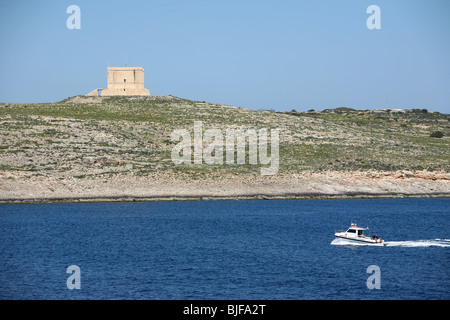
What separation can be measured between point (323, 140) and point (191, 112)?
102 feet

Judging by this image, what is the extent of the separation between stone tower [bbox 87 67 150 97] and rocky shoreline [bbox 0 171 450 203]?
51.2 meters

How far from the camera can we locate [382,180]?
104375mm

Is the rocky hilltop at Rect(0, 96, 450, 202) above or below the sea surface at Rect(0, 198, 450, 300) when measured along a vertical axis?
above

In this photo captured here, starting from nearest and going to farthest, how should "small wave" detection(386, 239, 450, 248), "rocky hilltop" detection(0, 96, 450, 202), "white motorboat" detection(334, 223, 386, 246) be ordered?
"small wave" detection(386, 239, 450, 248) < "white motorboat" detection(334, 223, 386, 246) < "rocky hilltop" detection(0, 96, 450, 202)

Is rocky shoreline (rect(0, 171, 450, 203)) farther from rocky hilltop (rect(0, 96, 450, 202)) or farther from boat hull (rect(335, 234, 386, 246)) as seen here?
boat hull (rect(335, 234, 386, 246))

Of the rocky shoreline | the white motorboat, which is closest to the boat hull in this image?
the white motorboat

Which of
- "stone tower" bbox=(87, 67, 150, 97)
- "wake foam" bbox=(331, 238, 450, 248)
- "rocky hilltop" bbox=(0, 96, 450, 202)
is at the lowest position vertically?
"wake foam" bbox=(331, 238, 450, 248)

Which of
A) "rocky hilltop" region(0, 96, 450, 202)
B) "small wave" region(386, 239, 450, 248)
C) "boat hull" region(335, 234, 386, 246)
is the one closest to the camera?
"small wave" region(386, 239, 450, 248)

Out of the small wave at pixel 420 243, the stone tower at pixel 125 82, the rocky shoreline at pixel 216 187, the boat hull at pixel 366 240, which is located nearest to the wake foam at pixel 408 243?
the small wave at pixel 420 243

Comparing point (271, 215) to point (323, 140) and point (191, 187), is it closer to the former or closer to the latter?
point (191, 187)

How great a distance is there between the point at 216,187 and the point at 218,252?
4331 centimetres

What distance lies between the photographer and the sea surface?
135 feet

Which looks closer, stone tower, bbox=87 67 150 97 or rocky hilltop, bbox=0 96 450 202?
rocky hilltop, bbox=0 96 450 202

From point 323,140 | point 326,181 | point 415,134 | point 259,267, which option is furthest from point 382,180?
point 259,267
